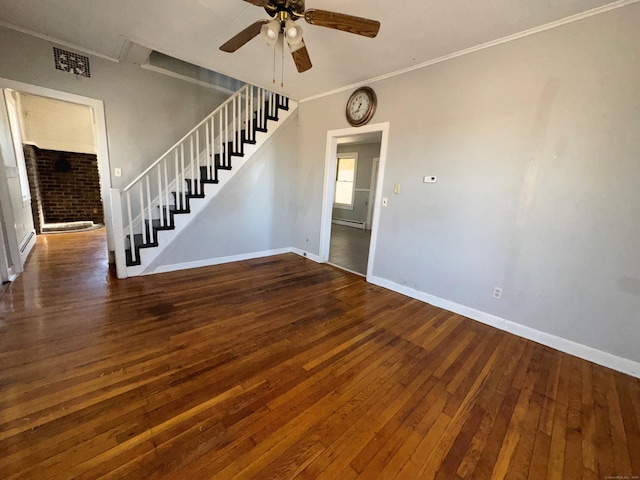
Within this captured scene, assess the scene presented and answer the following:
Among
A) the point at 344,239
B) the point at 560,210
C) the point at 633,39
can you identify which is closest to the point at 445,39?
the point at 633,39

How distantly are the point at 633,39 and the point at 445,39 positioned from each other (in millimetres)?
1303

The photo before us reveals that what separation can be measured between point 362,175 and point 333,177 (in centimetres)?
387

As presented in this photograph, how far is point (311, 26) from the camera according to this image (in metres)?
2.29

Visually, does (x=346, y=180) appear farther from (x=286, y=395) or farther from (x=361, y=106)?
(x=286, y=395)

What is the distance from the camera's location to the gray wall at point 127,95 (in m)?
2.83

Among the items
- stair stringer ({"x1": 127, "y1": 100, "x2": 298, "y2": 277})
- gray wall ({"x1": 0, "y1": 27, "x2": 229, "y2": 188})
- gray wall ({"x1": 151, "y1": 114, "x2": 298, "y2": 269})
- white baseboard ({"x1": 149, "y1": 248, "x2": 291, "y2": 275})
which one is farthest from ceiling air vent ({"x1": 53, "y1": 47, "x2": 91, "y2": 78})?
white baseboard ({"x1": 149, "y1": 248, "x2": 291, "y2": 275})

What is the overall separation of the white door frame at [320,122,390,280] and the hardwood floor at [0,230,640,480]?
1.16 meters

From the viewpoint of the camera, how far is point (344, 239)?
621 cm

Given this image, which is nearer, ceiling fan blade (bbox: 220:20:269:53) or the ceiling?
ceiling fan blade (bbox: 220:20:269:53)

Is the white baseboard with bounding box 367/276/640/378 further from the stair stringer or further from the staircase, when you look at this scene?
the staircase

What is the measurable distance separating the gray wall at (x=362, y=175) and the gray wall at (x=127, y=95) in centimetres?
442

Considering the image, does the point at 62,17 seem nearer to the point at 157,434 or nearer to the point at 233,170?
the point at 233,170

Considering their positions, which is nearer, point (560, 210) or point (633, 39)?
Result: point (633, 39)

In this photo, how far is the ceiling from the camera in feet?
6.53
